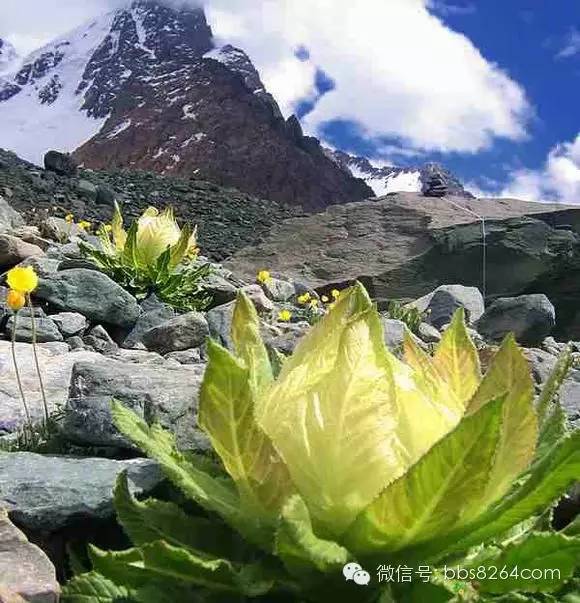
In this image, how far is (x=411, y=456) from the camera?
53.7 inches

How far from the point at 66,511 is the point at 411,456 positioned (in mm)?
1003

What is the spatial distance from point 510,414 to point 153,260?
5725 mm

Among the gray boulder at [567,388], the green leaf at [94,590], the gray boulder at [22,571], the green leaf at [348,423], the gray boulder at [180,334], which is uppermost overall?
the gray boulder at [567,388]

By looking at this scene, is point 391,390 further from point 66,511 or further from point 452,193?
point 452,193

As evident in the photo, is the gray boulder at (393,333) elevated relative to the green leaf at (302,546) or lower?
elevated

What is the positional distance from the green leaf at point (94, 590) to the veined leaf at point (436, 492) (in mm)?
431

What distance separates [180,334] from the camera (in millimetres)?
4914

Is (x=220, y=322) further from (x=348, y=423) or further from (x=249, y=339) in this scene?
(x=348, y=423)

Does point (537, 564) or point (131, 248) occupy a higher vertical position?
point (131, 248)

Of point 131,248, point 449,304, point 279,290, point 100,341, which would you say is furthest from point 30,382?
point 449,304

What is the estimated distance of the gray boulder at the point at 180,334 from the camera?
4.89m

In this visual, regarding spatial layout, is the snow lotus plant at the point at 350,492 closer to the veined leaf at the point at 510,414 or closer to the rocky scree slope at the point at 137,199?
the veined leaf at the point at 510,414

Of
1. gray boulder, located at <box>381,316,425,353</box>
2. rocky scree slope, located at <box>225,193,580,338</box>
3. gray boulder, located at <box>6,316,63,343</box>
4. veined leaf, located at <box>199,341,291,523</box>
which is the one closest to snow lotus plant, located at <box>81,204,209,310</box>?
gray boulder, located at <box>6,316,63,343</box>

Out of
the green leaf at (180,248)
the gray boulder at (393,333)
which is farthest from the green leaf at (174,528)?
the green leaf at (180,248)
